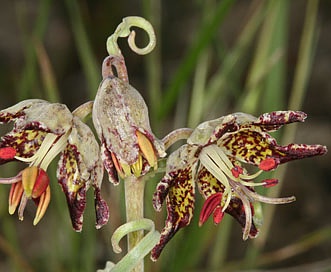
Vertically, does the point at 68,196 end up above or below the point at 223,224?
above

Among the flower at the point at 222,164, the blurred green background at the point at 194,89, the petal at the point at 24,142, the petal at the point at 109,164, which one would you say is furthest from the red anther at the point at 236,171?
the blurred green background at the point at 194,89

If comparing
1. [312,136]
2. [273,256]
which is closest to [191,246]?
[273,256]

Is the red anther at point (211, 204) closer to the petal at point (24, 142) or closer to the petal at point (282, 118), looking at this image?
the petal at point (282, 118)

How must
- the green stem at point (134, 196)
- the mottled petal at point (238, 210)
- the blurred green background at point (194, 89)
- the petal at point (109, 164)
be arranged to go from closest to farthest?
the petal at point (109, 164) < the green stem at point (134, 196) < the mottled petal at point (238, 210) < the blurred green background at point (194, 89)

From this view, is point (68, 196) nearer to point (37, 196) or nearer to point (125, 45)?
point (37, 196)

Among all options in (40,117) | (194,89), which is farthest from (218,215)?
(194,89)

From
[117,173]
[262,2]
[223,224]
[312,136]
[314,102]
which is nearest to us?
[117,173]

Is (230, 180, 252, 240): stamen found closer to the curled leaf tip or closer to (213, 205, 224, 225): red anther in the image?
(213, 205, 224, 225): red anther

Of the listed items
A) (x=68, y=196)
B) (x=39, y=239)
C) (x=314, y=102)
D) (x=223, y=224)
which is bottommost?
(x=39, y=239)
